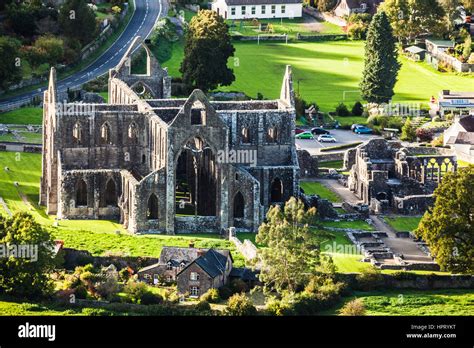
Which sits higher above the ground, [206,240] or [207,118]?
[207,118]

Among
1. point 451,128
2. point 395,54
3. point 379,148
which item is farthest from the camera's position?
point 395,54

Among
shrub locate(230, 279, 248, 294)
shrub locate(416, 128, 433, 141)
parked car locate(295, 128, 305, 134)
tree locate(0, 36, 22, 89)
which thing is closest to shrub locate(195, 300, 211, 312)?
shrub locate(230, 279, 248, 294)

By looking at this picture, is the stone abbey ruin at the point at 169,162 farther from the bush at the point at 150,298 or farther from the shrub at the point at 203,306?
the shrub at the point at 203,306

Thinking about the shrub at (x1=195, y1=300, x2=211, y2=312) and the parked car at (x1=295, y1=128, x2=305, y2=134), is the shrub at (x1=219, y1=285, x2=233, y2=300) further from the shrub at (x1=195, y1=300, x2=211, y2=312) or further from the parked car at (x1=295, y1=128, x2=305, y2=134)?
the parked car at (x1=295, y1=128, x2=305, y2=134)

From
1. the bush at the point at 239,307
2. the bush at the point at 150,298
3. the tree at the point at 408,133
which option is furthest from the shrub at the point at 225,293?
the tree at the point at 408,133

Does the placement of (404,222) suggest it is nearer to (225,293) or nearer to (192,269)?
(225,293)

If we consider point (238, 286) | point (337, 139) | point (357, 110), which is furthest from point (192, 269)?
point (357, 110)
